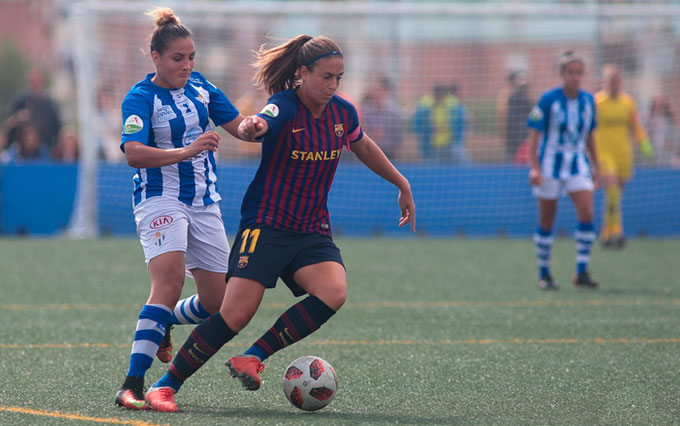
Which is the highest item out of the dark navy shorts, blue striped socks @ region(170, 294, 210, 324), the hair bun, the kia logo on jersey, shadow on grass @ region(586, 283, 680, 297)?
the hair bun

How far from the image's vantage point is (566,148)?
8.61 m

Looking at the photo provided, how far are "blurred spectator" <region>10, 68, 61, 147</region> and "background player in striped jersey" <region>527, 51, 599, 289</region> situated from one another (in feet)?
31.6

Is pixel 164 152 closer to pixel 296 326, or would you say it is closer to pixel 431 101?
pixel 296 326

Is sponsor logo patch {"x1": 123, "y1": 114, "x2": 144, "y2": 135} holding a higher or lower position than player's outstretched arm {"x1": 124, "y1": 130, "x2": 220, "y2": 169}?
higher

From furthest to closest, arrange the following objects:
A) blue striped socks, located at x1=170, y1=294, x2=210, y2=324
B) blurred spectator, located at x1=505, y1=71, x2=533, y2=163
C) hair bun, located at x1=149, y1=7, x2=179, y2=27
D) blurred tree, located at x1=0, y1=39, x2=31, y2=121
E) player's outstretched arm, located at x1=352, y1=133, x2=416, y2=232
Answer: blurred tree, located at x1=0, y1=39, x2=31, y2=121 < blurred spectator, located at x1=505, y1=71, x2=533, y2=163 < blue striped socks, located at x1=170, y1=294, x2=210, y2=324 < player's outstretched arm, located at x1=352, y1=133, x2=416, y2=232 < hair bun, located at x1=149, y1=7, x2=179, y2=27

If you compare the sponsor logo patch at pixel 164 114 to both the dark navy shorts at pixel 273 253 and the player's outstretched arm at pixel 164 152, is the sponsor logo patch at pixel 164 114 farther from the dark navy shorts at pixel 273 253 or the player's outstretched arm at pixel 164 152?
the dark navy shorts at pixel 273 253

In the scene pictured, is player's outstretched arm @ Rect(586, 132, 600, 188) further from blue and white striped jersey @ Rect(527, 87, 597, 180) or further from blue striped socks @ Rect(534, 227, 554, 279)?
blue striped socks @ Rect(534, 227, 554, 279)

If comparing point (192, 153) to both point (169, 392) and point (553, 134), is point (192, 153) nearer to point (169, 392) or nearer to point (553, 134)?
point (169, 392)

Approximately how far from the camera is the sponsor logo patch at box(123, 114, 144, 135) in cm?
445

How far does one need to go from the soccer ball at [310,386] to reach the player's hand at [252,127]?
1086 millimetres

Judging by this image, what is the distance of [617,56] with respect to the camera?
13836 mm

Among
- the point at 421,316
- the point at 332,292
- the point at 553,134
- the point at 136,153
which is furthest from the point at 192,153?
the point at 553,134

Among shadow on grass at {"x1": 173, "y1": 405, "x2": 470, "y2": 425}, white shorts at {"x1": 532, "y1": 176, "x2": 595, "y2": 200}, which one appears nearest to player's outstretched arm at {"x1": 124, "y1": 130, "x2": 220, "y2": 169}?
shadow on grass at {"x1": 173, "y1": 405, "x2": 470, "y2": 425}

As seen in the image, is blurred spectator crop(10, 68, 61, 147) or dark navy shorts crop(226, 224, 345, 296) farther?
blurred spectator crop(10, 68, 61, 147)
